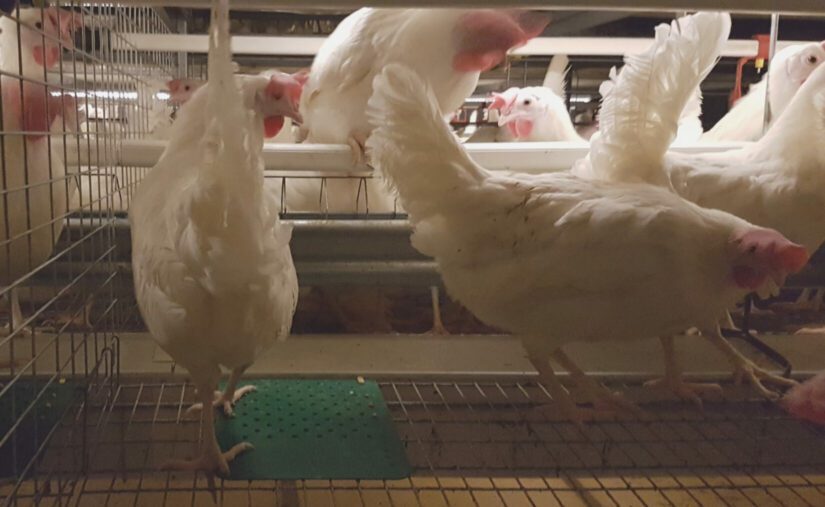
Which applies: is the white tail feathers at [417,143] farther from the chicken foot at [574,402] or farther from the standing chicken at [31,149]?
the standing chicken at [31,149]

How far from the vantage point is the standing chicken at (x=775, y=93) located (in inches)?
78.9

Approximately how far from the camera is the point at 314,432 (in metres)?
1.30

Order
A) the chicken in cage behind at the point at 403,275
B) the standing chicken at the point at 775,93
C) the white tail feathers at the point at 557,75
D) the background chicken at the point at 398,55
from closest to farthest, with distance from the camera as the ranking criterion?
the chicken in cage behind at the point at 403,275
the background chicken at the point at 398,55
the standing chicken at the point at 775,93
the white tail feathers at the point at 557,75

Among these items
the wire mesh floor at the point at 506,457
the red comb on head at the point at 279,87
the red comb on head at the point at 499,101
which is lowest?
the wire mesh floor at the point at 506,457

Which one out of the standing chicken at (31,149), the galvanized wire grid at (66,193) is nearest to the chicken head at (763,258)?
the galvanized wire grid at (66,193)

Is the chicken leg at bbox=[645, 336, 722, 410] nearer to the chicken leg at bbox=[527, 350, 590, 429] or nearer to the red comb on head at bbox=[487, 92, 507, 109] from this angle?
the chicken leg at bbox=[527, 350, 590, 429]

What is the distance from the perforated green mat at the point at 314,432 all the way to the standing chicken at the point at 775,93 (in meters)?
1.43

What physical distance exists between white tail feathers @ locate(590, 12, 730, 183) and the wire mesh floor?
546mm

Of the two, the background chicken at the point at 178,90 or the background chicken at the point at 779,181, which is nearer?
the background chicken at the point at 779,181

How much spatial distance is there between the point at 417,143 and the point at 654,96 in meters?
0.58

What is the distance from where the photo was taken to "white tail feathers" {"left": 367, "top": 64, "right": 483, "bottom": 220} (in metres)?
1.30

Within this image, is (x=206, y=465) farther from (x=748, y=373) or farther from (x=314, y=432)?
(x=748, y=373)

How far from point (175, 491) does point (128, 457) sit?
0.55 feet

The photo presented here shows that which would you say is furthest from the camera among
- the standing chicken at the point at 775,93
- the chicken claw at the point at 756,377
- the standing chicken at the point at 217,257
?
the standing chicken at the point at 775,93
